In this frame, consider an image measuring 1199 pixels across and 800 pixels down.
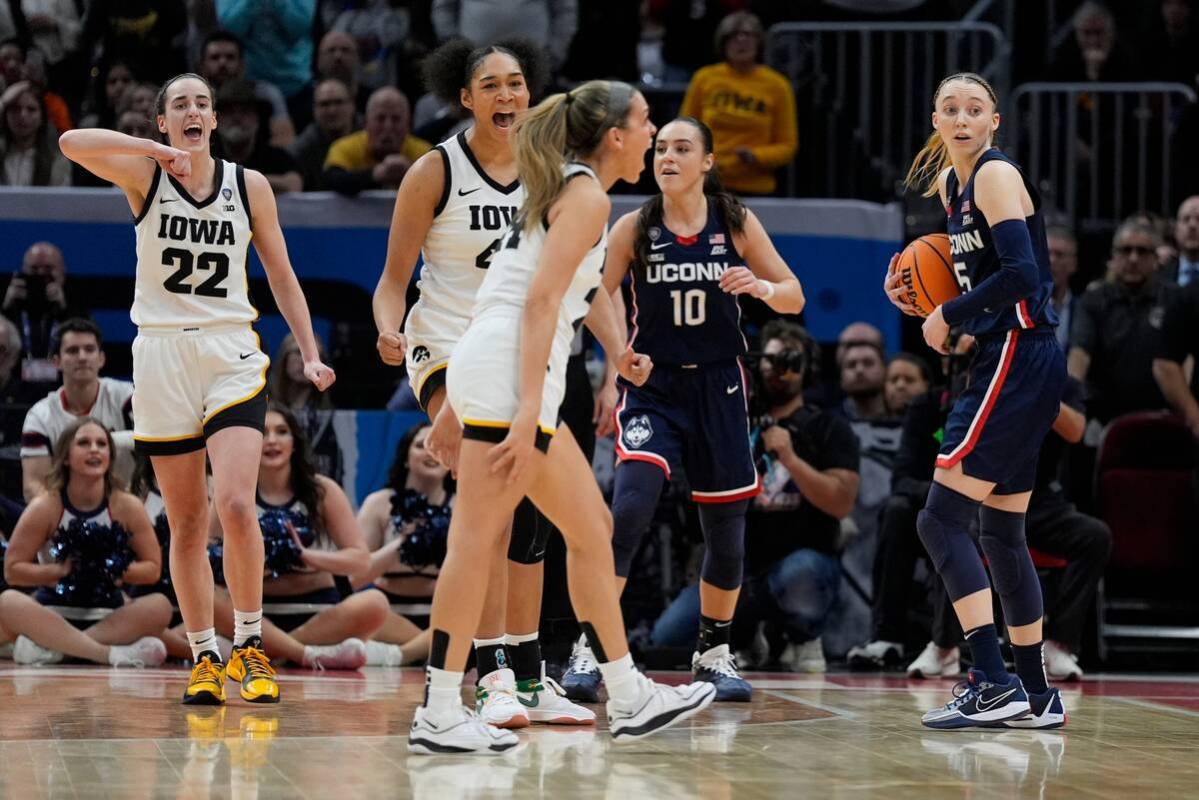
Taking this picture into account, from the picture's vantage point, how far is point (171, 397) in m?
5.99

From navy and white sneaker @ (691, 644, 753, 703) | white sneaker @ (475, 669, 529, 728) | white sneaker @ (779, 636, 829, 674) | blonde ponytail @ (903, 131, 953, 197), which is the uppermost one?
blonde ponytail @ (903, 131, 953, 197)

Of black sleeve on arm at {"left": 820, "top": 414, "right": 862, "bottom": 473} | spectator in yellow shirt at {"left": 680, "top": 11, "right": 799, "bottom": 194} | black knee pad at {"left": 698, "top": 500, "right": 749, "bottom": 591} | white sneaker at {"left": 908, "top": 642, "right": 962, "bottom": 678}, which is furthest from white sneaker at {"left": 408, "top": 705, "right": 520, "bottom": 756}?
spectator in yellow shirt at {"left": 680, "top": 11, "right": 799, "bottom": 194}

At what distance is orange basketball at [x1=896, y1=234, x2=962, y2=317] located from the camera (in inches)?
235

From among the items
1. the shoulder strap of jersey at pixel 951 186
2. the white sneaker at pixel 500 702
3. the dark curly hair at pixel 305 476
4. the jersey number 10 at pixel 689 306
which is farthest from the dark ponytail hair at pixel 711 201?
Answer: the dark curly hair at pixel 305 476

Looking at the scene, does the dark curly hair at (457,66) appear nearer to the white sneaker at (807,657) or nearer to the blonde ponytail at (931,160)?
the blonde ponytail at (931,160)

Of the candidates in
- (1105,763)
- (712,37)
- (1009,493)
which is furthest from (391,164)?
(1105,763)

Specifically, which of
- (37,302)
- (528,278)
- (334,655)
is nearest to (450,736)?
(528,278)

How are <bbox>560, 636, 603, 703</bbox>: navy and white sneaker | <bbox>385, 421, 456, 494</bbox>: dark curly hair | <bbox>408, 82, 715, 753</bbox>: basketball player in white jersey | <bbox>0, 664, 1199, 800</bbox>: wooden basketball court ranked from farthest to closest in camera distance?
<bbox>385, 421, 456, 494</bbox>: dark curly hair < <bbox>560, 636, 603, 703</bbox>: navy and white sneaker < <bbox>408, 82, 715, 753</bbox>: basketball player in white jersey < <bbox>0, 664, 1199, 800</bbox>: wooden basketball court

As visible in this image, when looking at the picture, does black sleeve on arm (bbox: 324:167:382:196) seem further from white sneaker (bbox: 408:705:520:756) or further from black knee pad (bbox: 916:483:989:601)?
white sneaker (bbox: 408:705:520:756)

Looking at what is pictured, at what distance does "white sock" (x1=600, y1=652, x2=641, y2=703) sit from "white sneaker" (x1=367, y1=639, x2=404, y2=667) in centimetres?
350

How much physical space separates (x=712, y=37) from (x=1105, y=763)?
331 inches

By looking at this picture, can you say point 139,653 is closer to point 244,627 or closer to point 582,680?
point 244,627

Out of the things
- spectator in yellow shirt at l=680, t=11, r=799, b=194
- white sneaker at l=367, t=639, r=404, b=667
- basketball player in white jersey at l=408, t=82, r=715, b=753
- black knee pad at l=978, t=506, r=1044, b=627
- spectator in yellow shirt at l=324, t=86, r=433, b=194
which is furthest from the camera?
spectator in yellow shirt at l=680, t=11, r=799, b=194

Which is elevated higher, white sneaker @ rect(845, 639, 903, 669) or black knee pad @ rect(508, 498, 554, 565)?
black knee pad @ rect(508, 498, 554, 565)
